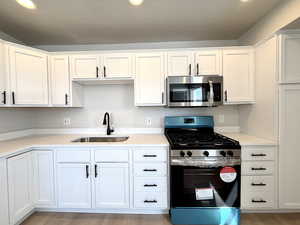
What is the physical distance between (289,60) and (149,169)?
2.08 m

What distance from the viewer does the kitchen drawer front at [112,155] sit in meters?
2.25

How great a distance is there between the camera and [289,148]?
2168mm

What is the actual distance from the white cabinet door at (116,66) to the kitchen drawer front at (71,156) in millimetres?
1110

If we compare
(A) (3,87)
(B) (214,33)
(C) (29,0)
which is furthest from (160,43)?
(A) (3,87)

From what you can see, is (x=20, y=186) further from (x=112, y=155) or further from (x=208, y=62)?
(x=208, y=62)

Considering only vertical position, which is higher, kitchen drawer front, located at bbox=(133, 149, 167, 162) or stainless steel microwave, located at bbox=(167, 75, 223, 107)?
stainless steel microwave, located at bbox=(167, 75, 223, 107)

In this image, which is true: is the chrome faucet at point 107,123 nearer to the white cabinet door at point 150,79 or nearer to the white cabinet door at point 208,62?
the white cabinet door at point 150,79

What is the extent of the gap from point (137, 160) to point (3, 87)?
1832 mm

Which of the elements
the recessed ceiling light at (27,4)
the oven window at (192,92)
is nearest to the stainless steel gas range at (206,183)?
the oven window at (192,92)

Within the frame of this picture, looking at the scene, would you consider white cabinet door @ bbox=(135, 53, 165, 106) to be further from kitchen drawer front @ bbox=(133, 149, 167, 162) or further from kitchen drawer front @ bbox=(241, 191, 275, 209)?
kitchen drawer front @ bbox=(241, 191, 275, 209)

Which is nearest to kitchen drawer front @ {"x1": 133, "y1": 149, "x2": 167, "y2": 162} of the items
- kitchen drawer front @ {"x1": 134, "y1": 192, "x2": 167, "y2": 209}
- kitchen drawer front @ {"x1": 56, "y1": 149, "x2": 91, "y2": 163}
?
kitchen drawer front @ {"x1": 134, "y1": 192, "x2": 167, "y2": 209}

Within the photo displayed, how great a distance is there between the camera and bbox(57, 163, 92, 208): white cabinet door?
2.28 m

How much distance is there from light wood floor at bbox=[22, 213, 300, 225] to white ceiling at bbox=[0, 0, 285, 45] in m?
2.47

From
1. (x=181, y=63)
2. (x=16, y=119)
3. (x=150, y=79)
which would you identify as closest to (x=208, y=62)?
(x=181, y=63)
